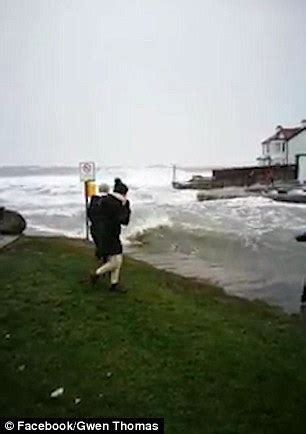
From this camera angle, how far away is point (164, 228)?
26.0 feet

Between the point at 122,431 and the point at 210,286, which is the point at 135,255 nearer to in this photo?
the point at 210,286

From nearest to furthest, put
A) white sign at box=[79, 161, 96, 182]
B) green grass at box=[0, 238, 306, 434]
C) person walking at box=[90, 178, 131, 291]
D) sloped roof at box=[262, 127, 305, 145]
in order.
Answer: green grass at box=[0, 238, 306, 434]
person walking at box=[90, 178, 131, 291]
white sign at box=[79, 161, 96, 182]
sloped roof at box=[262, 127, 305, 145]

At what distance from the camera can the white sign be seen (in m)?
4.20

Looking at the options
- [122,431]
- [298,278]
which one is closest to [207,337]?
[122,431]

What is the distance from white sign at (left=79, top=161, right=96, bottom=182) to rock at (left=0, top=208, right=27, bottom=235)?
1.65 m

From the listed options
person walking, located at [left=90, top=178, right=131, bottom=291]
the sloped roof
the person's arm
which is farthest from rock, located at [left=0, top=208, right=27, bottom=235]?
the person's arm

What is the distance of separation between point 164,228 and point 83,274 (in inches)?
169

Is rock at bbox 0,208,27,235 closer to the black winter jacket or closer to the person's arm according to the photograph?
the black winter jacket

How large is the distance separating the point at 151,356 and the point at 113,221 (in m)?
0.89

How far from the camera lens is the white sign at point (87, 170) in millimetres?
4195

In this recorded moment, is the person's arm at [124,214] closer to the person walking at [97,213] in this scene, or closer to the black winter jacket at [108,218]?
the black winter jacket at [108,218]

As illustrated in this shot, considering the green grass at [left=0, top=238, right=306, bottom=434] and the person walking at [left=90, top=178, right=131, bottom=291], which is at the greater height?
the person walking at [left=90, top=178, right=131, bottom=291]

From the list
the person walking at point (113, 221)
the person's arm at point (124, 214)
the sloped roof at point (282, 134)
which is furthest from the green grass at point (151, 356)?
the sloped roof at point (282, 134)

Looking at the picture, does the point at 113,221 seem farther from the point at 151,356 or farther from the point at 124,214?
the point at 151,356
